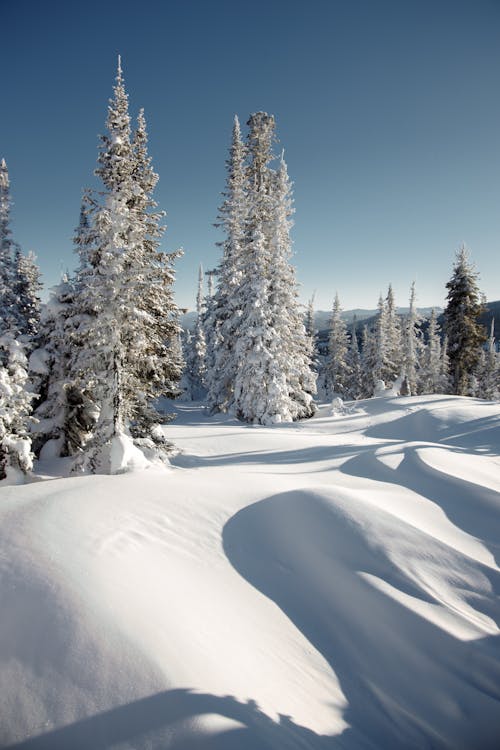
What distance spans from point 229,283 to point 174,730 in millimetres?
23280

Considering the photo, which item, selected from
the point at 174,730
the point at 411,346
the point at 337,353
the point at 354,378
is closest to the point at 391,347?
the point at 411,346

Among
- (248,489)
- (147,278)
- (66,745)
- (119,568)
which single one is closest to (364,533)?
(248,489)

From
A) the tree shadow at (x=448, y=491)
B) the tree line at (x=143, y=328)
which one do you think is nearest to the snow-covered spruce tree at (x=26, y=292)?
the tree line at (x=143, y=328)

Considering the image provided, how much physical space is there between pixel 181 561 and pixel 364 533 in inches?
122

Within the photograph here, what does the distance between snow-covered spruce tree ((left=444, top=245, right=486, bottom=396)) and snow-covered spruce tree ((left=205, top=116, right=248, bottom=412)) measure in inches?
690

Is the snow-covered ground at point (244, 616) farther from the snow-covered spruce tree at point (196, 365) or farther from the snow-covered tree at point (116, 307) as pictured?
the snow-covered spruce tree at point (196, 365)

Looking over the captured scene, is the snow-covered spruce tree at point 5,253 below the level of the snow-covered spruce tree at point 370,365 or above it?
above

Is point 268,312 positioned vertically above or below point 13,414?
above

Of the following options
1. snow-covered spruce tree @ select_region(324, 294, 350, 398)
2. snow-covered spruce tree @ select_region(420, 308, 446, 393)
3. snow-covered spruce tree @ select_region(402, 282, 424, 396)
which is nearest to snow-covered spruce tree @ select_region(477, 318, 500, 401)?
snow-covered spruce tree @ select_region(420, 308, 446, 393)

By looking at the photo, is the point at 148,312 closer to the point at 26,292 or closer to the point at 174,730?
the point at 174,730

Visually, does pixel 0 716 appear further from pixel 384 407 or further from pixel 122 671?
pixel 384 407

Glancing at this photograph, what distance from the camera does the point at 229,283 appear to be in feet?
79.8

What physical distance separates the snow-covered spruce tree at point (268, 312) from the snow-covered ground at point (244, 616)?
12490 mm

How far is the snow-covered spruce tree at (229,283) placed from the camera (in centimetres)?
2353
